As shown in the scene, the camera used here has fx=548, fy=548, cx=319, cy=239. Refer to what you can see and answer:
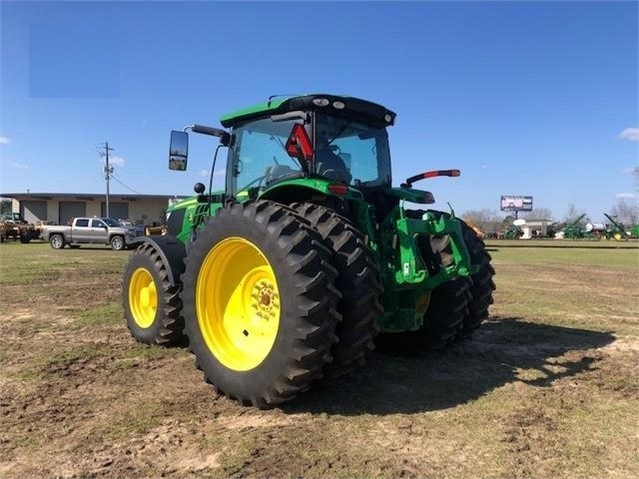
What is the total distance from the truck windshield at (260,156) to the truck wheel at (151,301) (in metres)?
1.30

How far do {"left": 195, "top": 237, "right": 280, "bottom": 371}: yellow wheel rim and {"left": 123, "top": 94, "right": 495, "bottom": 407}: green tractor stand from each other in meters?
0.01

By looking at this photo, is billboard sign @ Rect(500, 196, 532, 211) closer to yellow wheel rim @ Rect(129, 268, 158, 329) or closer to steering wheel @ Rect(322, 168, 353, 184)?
yellow wheel rim @ Rect(129, 268, 158, 329)

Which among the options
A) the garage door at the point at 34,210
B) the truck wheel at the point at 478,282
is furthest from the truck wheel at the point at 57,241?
the garage door at the point at 34,210

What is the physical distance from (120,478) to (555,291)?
436 inches

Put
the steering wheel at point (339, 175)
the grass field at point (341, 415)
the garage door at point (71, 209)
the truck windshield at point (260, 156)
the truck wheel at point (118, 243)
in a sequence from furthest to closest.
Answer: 1. the garage door at point (71, 209)
2. the truck wheel at point (118, 243)
3. the truck windshield at point (260, 156)
4. the steering wheel at point (339, 175)
5. the grass field at point (341, 415)

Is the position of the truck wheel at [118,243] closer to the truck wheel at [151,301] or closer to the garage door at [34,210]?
the truck wheel at [151,301]

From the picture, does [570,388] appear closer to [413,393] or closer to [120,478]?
[413,393]

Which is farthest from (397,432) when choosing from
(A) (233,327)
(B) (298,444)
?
(A) (233,327)

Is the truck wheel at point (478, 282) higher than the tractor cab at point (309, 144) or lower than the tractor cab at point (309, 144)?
lower

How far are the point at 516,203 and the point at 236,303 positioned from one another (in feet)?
355

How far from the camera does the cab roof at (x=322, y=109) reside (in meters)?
4.88

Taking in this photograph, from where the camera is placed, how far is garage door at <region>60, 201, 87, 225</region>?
61.9 m

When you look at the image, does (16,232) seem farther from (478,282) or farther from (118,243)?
(478,282)

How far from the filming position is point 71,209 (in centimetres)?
6234
